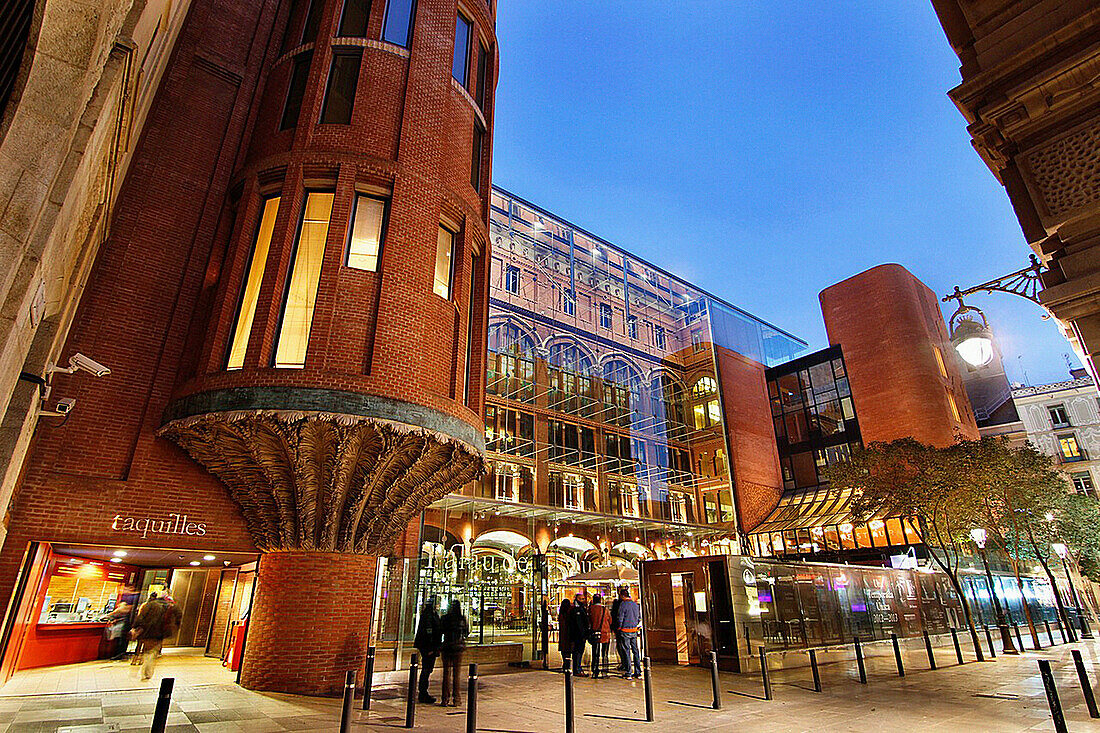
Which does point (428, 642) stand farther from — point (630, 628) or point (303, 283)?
point (303, 283)

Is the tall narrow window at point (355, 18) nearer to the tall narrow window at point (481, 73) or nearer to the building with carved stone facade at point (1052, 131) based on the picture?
the tall narrow window at point (481, 73)

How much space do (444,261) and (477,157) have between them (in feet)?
13.9

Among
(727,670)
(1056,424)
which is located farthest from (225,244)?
(1056,424)

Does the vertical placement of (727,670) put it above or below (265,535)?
below

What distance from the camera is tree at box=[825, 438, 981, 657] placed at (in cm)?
1994

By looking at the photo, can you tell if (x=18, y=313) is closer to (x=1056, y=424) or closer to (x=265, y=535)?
(x=265, y=535)

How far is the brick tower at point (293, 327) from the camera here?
32.4ft

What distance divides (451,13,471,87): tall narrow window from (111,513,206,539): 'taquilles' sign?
12163 mm

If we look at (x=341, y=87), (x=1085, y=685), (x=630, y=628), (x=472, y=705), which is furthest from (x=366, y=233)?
(x=1085, y=685)

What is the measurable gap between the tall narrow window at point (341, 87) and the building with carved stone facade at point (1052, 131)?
11.5m

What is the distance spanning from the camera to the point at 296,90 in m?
13.3

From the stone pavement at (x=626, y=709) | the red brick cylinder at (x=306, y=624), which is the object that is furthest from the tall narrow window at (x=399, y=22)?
the stone pavement at (x=626, y=709)

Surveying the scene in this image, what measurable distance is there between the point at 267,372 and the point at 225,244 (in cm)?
436

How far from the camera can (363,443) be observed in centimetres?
1023
